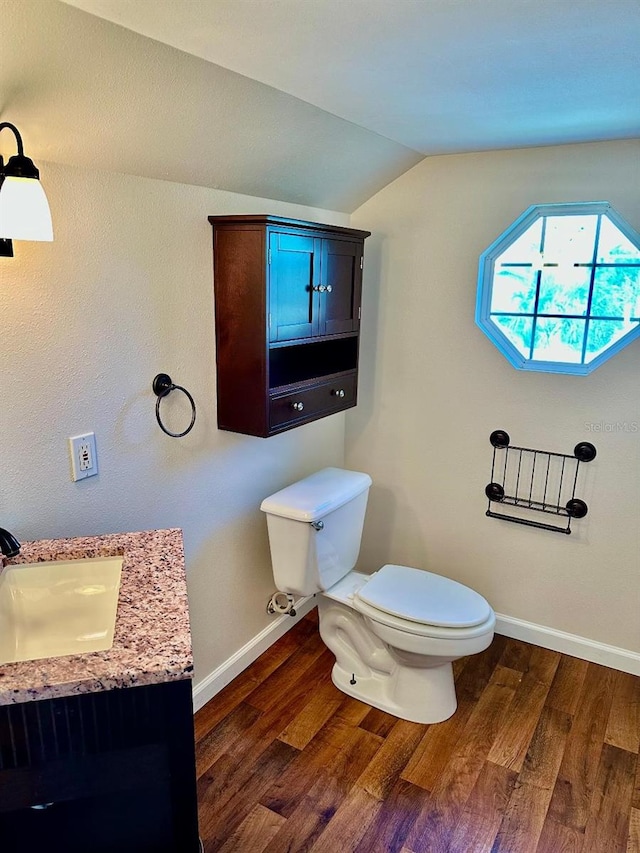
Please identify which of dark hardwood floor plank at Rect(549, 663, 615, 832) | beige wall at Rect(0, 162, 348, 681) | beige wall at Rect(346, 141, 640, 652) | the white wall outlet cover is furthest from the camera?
beige wall at Rect(346, 141, 640, 652)

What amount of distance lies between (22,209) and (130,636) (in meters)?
0.85

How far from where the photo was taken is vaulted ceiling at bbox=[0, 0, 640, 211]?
110 centimetres

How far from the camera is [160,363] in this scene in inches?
72.2

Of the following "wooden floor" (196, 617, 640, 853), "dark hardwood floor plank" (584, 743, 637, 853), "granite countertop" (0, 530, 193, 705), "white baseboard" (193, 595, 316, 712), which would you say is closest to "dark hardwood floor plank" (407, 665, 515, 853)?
"wooden floor" (196, 617, 640, 853)

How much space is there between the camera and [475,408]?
256 centimetres

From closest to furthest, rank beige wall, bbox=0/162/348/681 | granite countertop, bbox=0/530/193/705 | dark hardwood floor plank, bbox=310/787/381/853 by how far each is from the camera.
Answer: granite countertop, bbox=0/530/193/705 < beige wall, bbox=0/162/348/681 < dark hardwood floor plank, bbox=310/787/381/853

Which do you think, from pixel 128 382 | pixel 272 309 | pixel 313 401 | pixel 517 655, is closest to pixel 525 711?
pixel 517 655

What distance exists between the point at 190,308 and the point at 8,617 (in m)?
1.04

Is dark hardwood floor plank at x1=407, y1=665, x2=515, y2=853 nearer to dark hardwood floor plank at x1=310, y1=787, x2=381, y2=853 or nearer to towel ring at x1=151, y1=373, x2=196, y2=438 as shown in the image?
dark hardwood floor plank at x1=310, y1=787, x2=381, y2=853

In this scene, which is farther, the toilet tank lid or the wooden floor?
the toilet tank lid

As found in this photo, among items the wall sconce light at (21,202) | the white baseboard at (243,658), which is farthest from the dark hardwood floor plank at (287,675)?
the wall sconce light at (21,202)

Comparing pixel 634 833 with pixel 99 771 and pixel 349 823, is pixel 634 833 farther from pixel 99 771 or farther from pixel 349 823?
pixel 99 771

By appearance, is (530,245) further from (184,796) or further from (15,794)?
(15,794)

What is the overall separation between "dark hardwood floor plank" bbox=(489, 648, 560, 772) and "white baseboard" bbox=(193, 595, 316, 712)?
34.2 inches
